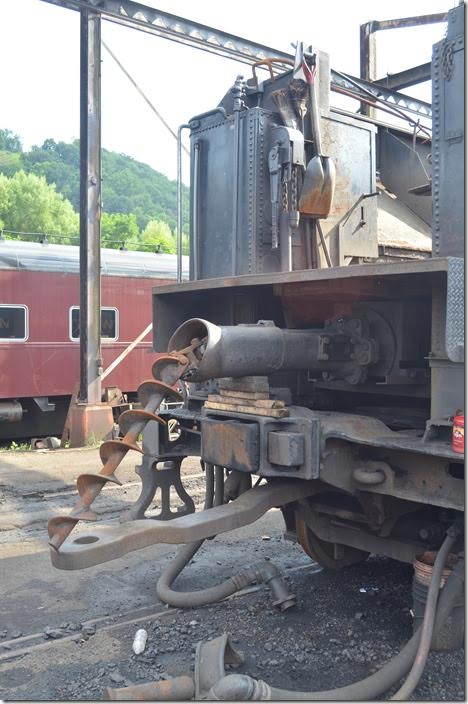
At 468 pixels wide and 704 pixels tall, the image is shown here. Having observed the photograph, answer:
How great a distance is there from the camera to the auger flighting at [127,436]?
2842mm

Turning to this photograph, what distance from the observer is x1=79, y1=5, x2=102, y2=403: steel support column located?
34.6 ft

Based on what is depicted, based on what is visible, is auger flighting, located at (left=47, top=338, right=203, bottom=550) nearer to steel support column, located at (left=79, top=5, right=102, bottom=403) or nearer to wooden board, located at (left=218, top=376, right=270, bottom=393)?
wooden board, located at (left=218, top=376, right=270, bottom=393)

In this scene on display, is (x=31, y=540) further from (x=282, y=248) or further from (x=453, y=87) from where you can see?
(x=453, y=87)

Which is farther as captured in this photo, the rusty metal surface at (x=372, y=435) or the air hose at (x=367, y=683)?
the rusty metal surface at (x=372, y=435)

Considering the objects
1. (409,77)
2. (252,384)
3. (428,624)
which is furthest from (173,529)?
(409,77)

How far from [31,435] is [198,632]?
9.63 m

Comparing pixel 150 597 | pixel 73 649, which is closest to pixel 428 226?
pixel 150 597

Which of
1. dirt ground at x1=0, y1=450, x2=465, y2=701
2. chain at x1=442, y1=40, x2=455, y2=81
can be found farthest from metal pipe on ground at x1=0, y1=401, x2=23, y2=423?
chain at x1=442, y1=40, x2=455, y2=81

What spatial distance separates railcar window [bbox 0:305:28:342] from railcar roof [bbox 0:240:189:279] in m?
0.71

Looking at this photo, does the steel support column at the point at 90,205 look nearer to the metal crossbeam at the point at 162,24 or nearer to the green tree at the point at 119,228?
the metal crossbeam at the point at 162,24

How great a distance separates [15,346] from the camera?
12.3 m

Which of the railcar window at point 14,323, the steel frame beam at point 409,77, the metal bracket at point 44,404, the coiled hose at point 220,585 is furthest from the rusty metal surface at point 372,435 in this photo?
the metal bracket at point 44,404

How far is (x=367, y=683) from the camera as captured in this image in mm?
3072

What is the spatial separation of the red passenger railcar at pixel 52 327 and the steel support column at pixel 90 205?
203 cm
